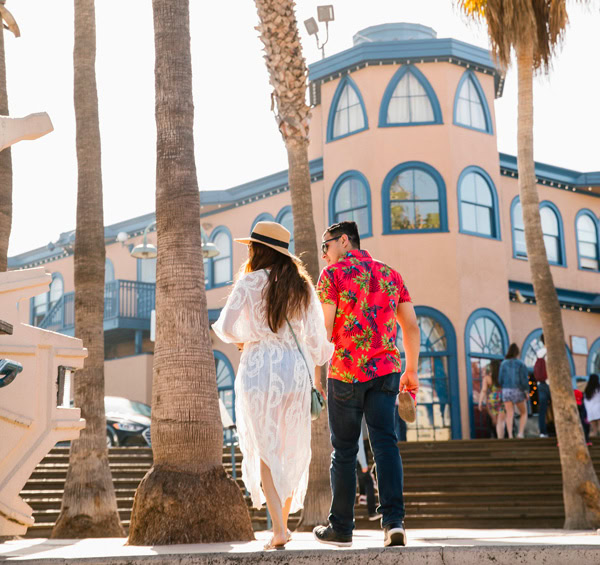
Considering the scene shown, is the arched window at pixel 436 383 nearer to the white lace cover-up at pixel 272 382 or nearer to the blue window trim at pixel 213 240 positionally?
the blue window trim at pixel 213 240

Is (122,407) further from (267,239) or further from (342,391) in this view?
(342,391)

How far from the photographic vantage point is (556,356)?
13.0 m

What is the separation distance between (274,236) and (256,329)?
603 millimetres

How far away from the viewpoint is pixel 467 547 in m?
4.91

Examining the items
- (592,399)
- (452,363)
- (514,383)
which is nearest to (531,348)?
(452,363)

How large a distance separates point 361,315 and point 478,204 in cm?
1756

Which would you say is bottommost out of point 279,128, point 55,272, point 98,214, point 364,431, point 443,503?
point 443,503

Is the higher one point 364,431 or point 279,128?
point 279,128

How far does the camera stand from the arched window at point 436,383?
20906mm

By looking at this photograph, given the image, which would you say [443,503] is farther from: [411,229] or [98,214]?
[411,229]

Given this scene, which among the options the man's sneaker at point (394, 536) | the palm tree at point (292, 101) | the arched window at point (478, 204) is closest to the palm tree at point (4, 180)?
the palm tree at point (292, 101)

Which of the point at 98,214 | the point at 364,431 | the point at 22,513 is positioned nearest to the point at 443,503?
the point at 364,431

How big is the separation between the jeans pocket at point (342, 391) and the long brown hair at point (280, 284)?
1.57ft

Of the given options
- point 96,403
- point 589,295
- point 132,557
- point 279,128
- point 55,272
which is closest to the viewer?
point 132,557
